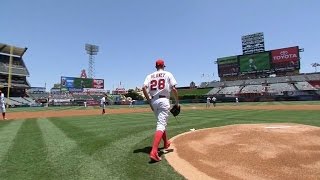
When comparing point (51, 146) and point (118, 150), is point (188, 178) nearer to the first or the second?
point (118, 150)

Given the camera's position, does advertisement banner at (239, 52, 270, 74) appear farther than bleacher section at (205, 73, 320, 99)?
Yes

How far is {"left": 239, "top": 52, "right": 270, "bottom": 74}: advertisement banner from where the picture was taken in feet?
241

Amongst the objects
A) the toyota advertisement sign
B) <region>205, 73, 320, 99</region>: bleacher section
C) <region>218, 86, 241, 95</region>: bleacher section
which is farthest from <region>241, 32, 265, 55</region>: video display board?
<region>218, 86, 241, 95</region>: bleacher section

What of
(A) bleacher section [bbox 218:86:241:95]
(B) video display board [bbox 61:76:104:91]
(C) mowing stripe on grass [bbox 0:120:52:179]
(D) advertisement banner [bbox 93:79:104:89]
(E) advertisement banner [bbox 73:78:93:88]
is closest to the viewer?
(C) mowing stripe on grass [bbox 0:120:52:179]

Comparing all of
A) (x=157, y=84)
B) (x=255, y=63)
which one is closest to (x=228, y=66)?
(x=255, y=63)

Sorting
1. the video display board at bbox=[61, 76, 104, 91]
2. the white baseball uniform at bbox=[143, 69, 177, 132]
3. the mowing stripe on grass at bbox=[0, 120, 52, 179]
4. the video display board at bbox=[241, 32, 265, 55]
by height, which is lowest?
the mowing stripe on grass at bbox=[0, 120, 52, 179]

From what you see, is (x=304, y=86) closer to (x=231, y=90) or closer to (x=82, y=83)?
(x=231, y=90)

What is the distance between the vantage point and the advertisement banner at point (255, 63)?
7356 cm

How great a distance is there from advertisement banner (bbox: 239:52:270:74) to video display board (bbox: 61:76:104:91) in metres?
42.0

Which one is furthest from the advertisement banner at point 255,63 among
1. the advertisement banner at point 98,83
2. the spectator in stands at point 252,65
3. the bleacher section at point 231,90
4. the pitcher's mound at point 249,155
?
the pitcher's mound at point 249,155

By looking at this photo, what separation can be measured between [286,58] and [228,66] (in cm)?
1505

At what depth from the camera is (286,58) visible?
7081cm

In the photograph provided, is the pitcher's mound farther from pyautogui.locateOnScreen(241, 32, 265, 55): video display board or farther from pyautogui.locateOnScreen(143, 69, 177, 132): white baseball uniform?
pyautogui.locateOnScreen(241, 32, 265, 55): video display board

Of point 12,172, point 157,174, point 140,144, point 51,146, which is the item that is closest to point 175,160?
point 157,174
